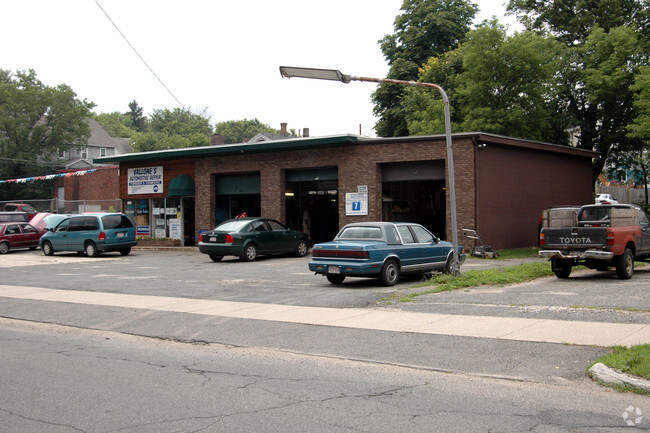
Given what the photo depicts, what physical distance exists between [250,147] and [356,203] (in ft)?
21.3

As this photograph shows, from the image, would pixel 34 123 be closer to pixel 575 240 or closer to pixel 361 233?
pixel 361 233

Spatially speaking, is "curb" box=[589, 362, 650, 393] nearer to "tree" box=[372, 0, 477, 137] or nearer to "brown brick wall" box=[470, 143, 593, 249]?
"brown brick wall" box=[470, 143, 593, 249]

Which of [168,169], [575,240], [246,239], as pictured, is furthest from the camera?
[168,169]

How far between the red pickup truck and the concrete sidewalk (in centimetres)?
609

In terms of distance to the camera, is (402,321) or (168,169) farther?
(168,169)

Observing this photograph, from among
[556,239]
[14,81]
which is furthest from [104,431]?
[14,81]

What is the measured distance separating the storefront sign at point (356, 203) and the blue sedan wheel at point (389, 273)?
11799 mm

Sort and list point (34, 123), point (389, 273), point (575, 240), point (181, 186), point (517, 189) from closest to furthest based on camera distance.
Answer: point (389, 273) < point (575, 240) < point (517, 189) < point (181, 186) < point (34, 123)

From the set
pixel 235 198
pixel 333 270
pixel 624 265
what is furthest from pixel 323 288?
pixel 235 198

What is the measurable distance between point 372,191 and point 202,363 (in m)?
19.1

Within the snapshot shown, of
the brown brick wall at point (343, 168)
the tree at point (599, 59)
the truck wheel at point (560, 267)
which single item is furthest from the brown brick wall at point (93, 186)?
the truck wheel at point (560, 267)

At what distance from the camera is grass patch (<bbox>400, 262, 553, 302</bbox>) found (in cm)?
1398

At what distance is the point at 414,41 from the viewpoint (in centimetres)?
4819

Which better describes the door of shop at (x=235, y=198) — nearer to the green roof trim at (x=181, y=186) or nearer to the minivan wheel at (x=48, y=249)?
the green roof trim at (x=181, y=186)
